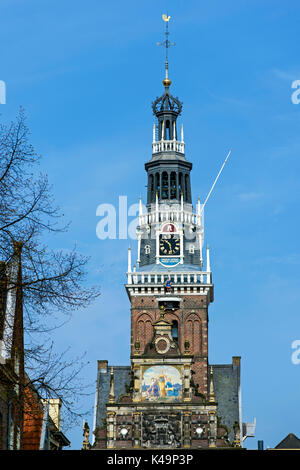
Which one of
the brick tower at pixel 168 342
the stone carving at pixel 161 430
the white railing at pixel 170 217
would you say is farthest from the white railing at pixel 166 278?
the stone carving at pixel 161 430

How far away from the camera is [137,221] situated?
105312 mm

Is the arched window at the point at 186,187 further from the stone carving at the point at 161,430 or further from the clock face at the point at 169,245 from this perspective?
the stone carving at the point at 161,430

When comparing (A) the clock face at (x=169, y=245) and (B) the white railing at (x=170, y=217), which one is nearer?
(A) the clock face at (x=169, y=245)

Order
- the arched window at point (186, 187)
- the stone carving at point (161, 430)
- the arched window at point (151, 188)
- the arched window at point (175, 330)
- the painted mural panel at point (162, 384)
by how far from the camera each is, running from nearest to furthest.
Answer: the stone carving at point (161, 430) → the painted mural panel at point (162, 384) → the arched window at point (175, 330) → the arched window at point (186, 187) → the arched window at point (151, 188)

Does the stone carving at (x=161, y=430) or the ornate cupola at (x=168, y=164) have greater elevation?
the ornate cupola at (x=168, y=164)

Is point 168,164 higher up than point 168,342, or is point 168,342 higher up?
point 168,164

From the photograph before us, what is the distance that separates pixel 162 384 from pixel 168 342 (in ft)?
12.9

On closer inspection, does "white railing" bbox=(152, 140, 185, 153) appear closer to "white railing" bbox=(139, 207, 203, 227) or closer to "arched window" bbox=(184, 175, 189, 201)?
"arched window" bbox=(184, 175, 189, 201)

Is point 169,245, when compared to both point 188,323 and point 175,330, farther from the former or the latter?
point 175,330

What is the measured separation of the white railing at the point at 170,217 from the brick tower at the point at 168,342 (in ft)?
0.35

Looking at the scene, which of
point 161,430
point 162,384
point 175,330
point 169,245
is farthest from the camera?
point 169,245

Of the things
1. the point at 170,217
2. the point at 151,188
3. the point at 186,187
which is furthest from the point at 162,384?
the point at 186,187

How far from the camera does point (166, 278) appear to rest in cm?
9844

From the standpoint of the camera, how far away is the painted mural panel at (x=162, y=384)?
8738cm
